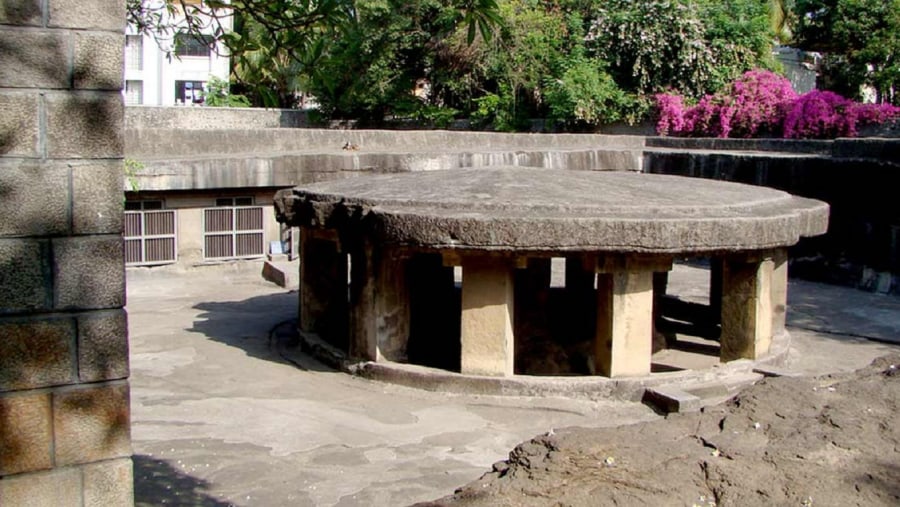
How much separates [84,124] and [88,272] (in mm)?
442

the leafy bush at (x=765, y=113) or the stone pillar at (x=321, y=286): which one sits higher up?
the leafy bush at (x=765, y=113)

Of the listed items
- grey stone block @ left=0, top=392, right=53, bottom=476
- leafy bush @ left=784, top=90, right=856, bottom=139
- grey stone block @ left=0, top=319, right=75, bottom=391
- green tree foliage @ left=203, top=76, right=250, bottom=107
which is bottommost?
grey stone block @ left=0, top=392, right=53, bottom=476

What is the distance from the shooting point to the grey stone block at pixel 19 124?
282cm

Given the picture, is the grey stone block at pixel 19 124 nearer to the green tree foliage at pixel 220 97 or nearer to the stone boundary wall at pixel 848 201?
the stone boundary wall at pixel 848 201

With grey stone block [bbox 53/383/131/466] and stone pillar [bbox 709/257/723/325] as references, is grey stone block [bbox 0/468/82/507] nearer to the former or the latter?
grey stone block [bbox 53/383/131/466]

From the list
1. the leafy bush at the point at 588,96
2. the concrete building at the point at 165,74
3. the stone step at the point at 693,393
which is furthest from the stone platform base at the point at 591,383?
the concrete building at the point at 165,74

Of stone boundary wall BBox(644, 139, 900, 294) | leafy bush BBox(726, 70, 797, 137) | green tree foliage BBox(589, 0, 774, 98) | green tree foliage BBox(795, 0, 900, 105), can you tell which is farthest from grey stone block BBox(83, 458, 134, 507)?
green tree foliage BBox(795, 0, 900, 105)

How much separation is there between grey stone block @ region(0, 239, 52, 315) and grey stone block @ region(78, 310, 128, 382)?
138 mm

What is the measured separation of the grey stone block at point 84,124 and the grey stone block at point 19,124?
0.04 metres

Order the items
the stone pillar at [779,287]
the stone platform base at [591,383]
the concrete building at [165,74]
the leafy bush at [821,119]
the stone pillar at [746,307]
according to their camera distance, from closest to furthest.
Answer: the stone platform base at [591,383]
the stone pillar at [746,307]
the stone pillar at [779,287]
the leafy bush at [821,119]
the concrete building at [165,74]

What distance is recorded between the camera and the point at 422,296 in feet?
31.6

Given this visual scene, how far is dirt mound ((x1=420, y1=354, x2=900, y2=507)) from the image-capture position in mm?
3318

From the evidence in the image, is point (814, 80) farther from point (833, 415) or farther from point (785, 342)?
point (833, 415)

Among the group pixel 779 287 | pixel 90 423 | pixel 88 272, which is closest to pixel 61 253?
pixel 88 272
